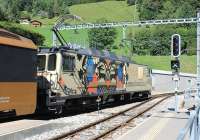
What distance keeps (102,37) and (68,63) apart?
7258 centimetres

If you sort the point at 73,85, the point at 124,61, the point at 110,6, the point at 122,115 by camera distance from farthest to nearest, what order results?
the point at 110,6
the point at 124,61
the point at 122,115
the point at 73,85

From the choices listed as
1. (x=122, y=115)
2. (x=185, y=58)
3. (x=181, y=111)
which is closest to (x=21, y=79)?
(x=122, y=115)

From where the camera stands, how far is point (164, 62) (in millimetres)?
85250

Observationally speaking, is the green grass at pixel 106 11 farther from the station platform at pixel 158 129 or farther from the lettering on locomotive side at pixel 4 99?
the lettering on locomotive side at pixel 4 99

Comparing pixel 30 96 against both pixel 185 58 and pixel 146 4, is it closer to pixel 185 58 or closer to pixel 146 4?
pixel 185 58

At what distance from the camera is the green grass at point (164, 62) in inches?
3236

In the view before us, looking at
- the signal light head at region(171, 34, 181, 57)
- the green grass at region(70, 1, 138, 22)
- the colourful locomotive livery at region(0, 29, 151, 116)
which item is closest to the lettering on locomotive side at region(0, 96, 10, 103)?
the colourful locomotive livery at region(0, 29, 151, 116)

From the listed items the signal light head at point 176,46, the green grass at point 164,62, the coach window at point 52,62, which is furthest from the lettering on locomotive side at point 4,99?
the green grass at point 164,62

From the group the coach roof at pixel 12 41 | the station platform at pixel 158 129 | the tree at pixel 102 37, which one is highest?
the tree at pixel 102 37

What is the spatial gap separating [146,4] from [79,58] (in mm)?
96008

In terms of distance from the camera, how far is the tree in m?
88.6

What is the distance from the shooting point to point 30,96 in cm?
1811

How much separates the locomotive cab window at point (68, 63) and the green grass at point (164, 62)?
5939 centimetres

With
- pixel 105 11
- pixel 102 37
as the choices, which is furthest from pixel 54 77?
pixel 105 11
